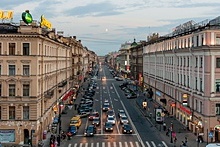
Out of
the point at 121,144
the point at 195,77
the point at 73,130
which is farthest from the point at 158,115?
the point at 121,144

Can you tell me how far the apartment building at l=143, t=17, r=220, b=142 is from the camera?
5725cm

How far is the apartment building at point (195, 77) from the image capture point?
188 ft

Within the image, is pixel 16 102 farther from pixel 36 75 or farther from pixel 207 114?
pixel 207 114

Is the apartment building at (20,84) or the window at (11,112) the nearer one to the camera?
the apartment building at (20,84)

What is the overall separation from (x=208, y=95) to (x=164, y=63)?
3436 cm

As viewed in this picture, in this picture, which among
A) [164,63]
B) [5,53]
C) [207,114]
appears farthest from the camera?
[164,63]

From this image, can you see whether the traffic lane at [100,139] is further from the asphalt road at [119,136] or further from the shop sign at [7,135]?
the shop sign at [7,135]

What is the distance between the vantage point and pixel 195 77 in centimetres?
6325

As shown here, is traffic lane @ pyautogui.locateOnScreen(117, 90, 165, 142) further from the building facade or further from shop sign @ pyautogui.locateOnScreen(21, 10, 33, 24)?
shop sign @ pyautogui.locateOnScreen(21, 10, 33, 24)

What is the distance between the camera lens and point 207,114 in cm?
5734

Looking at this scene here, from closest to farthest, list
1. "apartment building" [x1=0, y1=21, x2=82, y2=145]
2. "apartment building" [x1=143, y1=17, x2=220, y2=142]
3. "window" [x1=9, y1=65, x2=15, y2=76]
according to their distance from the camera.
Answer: "apartment building" [x1=0, y1=21, x2=82, y2=145] < "window" [x1=9, y1=65, x2=15, y2=76] < "apartment building" [x1=143, y1=17, x2=220, y2=142]

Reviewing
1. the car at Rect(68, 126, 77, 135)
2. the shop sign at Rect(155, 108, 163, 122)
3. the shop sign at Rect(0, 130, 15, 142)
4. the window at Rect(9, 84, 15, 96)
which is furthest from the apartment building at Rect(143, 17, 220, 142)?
the window at Rect(9, 84, 15, 96)

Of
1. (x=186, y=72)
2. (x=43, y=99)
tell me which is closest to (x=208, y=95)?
(x=186, y=72)

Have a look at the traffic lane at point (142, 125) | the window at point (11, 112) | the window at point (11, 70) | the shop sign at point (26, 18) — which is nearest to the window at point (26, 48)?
the window at point (11, 70)
